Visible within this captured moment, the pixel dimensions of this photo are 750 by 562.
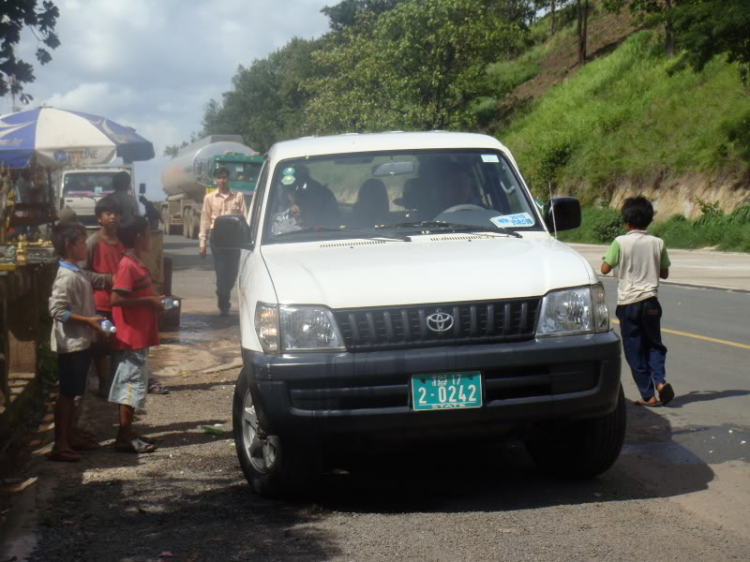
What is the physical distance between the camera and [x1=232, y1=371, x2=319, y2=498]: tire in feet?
18.7

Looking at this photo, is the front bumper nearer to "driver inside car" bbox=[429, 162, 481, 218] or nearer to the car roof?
"driver inside car" bbox=[429, 162, 481, 218]

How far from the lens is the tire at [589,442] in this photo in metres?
5.92

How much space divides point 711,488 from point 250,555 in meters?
2.57

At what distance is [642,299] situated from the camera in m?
8.65

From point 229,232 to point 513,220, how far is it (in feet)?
5.60

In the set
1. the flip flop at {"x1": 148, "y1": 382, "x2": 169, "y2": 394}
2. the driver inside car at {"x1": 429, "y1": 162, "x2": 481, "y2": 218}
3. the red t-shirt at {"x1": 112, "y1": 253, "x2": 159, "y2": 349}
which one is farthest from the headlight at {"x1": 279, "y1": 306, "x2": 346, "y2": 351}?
the flip flop at {"x1": 148, "y1": 382, "x2": 169, "y2": 394}

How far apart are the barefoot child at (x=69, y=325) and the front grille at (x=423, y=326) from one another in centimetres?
228

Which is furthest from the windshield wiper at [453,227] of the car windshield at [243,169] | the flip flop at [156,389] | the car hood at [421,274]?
the car windshield at [243,169]

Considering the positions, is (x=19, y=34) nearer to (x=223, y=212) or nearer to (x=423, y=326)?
(x=223, y=212)

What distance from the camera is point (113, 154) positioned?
1498cm

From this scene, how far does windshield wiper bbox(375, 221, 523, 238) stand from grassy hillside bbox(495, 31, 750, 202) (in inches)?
1170

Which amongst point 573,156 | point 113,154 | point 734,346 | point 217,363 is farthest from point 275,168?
point 573,156

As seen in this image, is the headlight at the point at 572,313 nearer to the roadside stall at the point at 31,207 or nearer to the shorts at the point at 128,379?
the shorts at the point at 128,379

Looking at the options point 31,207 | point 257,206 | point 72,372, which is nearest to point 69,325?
point 72,372
